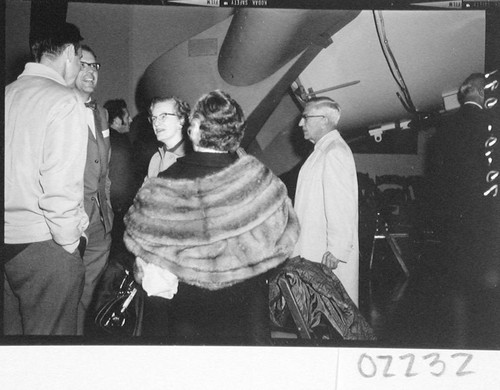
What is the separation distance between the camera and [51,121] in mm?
1195

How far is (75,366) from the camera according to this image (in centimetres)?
123

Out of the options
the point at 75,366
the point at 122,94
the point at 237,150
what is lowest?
the point at 75,366

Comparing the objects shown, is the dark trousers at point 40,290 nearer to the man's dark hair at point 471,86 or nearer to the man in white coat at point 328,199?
the man in white coat at point 328,199

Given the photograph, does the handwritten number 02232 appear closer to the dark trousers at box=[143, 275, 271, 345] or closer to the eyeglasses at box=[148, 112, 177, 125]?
the dark trousers at box=[143, 275, 271, 345]

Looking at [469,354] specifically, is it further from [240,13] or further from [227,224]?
[240,13]

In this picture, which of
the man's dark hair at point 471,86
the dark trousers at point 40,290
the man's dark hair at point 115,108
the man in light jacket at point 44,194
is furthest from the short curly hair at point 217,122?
the man's dark hair at point 471,86

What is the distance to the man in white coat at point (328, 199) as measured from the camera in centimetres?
124

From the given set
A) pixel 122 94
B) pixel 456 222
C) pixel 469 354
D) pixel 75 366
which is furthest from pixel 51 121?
pixel 469 354

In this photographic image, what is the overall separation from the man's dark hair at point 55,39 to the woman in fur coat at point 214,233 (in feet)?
1.06

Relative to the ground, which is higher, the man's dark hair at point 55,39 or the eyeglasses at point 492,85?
the man's dark hair at point 55,39

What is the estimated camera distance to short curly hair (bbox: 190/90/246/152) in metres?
1.20

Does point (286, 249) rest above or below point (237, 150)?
below

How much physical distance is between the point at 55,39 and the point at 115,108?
0.21 m

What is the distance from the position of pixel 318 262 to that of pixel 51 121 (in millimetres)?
679
